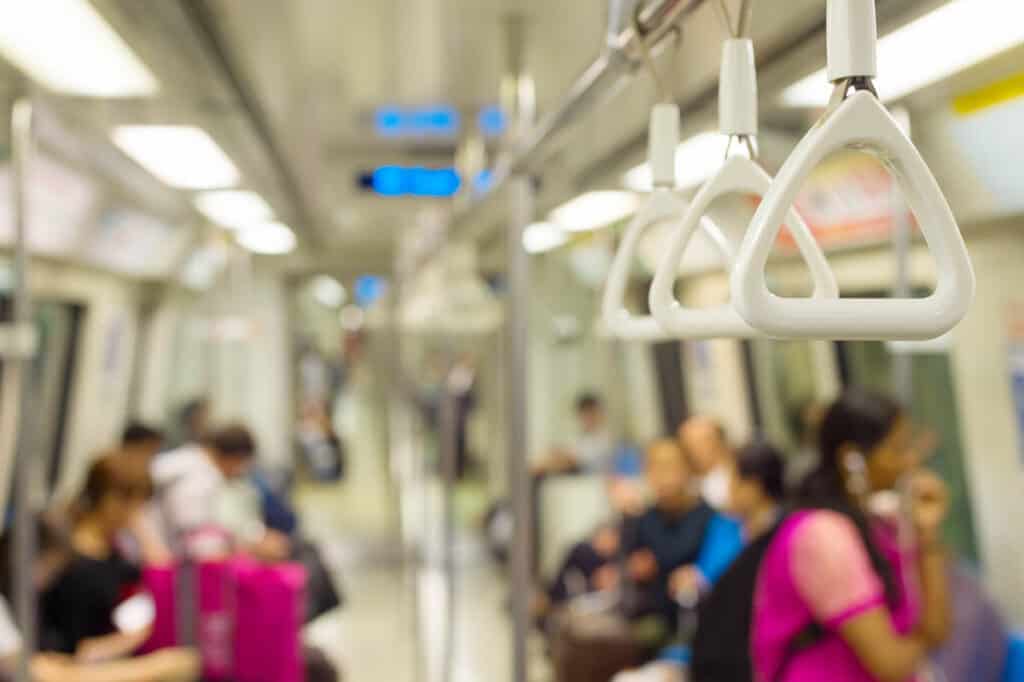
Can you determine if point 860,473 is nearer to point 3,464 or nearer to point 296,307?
point 3,464

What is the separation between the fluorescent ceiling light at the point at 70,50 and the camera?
6.09 ft

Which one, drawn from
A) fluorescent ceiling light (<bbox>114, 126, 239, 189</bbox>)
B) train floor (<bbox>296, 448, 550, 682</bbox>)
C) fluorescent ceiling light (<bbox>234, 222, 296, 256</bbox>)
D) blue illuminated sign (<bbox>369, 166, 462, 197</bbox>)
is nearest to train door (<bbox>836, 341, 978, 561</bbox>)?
train floor (<bbox>296, 448, 550, 682</bbox>)

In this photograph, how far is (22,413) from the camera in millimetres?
2246

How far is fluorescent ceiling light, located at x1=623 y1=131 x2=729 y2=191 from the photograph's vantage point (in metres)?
1.91

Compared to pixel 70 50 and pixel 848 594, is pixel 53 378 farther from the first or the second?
pixel 848 594

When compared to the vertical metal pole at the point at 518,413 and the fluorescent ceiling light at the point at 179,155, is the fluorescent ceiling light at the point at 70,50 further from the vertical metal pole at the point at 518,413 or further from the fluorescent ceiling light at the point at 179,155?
the vertical metal pole at the point at 518,413

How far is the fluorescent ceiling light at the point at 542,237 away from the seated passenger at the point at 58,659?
142 centimetres

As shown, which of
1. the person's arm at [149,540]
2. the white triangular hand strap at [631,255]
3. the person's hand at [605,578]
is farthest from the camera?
the person's hand at [605,578]

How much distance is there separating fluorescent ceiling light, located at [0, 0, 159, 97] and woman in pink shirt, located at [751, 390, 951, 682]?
171cm

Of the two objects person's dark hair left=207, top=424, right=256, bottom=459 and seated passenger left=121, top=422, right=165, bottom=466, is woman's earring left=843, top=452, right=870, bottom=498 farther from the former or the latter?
person's dark hair left=207, top=424, right=256, bottom=459

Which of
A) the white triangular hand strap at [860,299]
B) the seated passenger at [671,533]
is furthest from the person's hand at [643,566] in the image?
the white triangular hand strap at [860,299]

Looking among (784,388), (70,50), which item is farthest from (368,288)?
(70,50)

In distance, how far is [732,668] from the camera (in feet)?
6.95

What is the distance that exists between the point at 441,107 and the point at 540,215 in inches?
81.3
